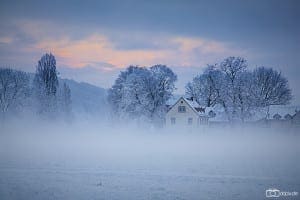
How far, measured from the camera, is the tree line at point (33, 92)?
173 feet

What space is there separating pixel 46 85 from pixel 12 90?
544cm

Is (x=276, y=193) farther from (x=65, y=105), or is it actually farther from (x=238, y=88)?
(x=65, y=105)

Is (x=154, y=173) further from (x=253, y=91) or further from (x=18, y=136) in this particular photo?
(x=253, y=91)

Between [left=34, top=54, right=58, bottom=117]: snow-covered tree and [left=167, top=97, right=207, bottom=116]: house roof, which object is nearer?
[left=34, top=54, right=58, bottom=117]: snow-covered tree

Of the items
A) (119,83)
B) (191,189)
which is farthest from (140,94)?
(191,189)

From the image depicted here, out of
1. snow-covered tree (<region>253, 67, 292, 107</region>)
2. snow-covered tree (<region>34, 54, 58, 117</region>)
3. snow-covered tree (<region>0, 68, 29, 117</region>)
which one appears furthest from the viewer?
snow-covered tree (<region>253, 67, 292, 107</region>)

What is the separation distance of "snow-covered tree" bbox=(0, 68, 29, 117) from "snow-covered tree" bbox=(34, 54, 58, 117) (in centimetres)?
283

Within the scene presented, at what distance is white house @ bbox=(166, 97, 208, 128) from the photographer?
2499 inches

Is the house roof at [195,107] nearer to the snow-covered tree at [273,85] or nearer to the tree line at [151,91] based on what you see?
the tree line at [151,91]

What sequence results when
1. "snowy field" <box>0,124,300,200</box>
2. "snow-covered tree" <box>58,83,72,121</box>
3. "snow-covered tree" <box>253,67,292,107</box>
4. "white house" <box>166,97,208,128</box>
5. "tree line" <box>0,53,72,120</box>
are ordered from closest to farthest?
1. "snowy field" <box>0,124,300,200</box>
2. "tree line" <box>0,53,72,120</box>
3. "snow-covered tree" <box>58,83,72,121</box>
4. "white house" <box>166,97,208,128</box>
5. "snow-covered tree" <box>253,67,292,107</box>

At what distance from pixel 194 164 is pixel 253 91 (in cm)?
3332

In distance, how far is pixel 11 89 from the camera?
55.2 meters

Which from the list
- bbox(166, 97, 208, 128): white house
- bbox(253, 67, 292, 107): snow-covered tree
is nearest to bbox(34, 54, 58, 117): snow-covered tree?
bbox(166, 97, 208, 128): white house

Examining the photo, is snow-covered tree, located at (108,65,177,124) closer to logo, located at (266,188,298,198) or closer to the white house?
the white house
